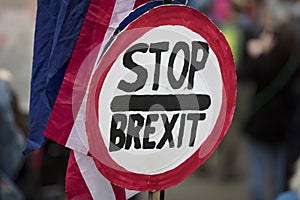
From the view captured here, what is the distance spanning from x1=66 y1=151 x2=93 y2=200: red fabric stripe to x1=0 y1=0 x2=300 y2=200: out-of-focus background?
6.77 feet

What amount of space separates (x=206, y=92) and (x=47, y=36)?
2.01ft

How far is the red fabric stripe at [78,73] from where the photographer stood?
3043 millimetres

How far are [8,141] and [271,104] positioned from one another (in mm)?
2333

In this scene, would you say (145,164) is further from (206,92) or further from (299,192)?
(299,192)

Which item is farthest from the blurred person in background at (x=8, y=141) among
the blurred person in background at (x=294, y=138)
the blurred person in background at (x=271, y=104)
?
the blurred person in background at (x=271, y=104)

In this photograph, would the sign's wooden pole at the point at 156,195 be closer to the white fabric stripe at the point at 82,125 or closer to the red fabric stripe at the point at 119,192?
the red fabric stripe at the point at 119,192

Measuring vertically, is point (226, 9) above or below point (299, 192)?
above

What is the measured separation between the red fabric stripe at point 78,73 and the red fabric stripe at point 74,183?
113mm

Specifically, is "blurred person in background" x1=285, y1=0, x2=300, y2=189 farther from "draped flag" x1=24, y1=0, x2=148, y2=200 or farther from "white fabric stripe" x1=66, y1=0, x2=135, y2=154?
"white fabric stripe" x1=66, y1=0, x2=135, y2=154

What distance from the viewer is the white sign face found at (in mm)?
3008

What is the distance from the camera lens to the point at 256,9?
435 inches

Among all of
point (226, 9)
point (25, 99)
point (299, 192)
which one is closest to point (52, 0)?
point (299, 192)

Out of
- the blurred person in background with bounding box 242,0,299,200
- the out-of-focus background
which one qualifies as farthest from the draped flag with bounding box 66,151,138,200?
the blurred person in background with bounding box 242,0,299,200

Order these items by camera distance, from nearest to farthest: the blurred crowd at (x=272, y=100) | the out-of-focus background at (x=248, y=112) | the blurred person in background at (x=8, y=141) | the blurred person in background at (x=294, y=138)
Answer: the blurred person in background at (x=8, y=141)
the out-of-focus background at (x=248, y=112)
the blurred person in background at (x=294, y=138)
the blurred crowd at (x=272, y=100)
